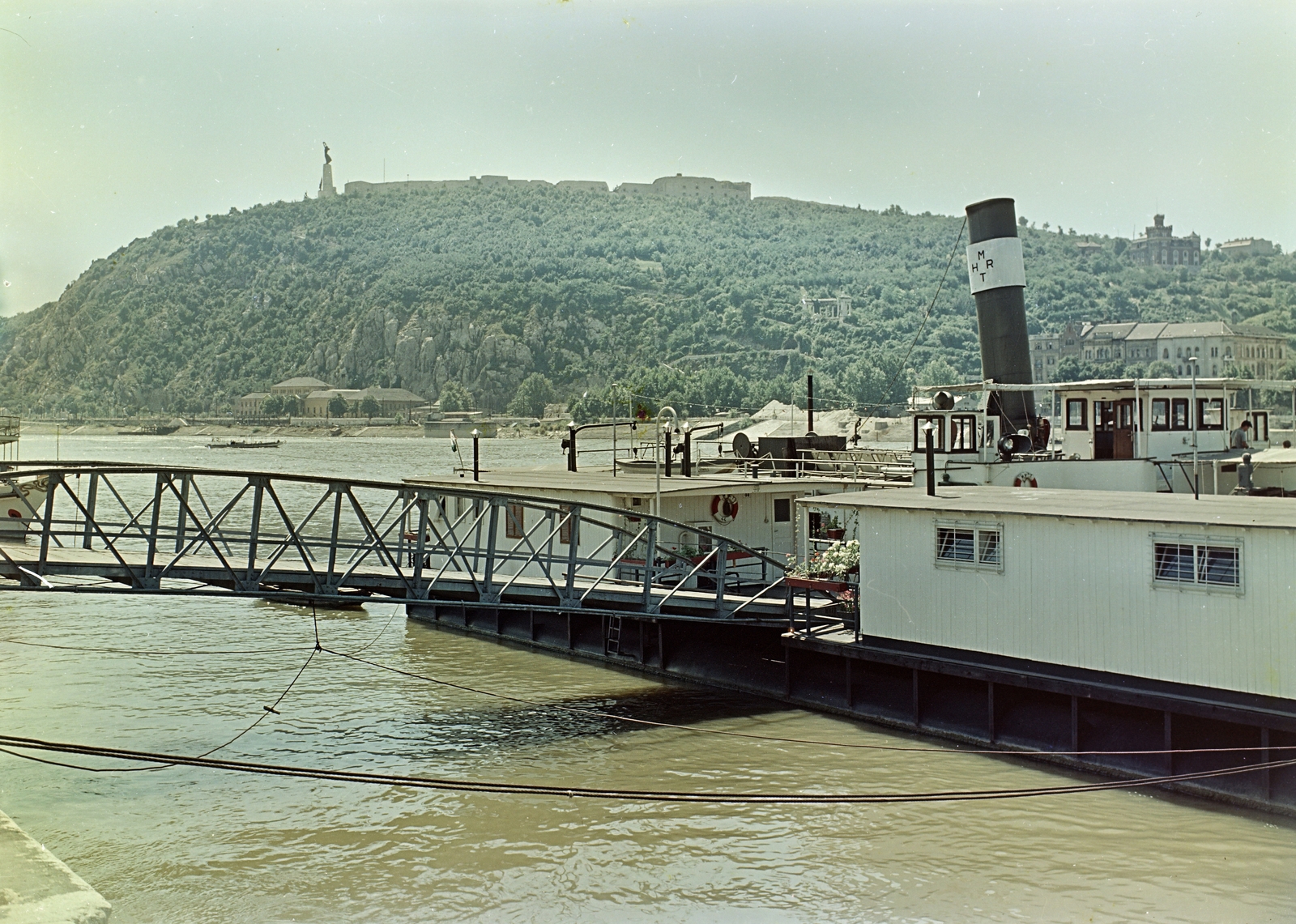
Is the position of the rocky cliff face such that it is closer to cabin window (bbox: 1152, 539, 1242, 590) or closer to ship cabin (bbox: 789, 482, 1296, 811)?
ship cabin (bbox: 789, 482, 1296, 811)

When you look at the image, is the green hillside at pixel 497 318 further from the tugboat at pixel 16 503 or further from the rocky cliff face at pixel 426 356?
the tugboat at pixel 16 503

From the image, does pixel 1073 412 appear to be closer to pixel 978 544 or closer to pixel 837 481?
pixel 837 481

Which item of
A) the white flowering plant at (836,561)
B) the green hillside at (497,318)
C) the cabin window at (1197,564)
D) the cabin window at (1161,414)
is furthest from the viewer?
the green hillside at (497,318)

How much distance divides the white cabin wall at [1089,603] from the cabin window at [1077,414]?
10.6m

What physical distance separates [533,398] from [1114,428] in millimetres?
125226

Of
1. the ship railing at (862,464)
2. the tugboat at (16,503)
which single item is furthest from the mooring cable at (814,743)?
the ship railing at (862,464)

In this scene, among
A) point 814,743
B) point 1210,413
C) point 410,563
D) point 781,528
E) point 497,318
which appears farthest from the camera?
point 497,318

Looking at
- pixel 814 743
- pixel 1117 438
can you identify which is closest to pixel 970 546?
pixel 814 743

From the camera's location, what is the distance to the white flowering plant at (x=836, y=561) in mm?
18797

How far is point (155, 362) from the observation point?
150 m

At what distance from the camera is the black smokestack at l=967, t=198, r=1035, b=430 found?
94.6ft

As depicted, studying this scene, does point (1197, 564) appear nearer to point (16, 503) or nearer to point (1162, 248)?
point (16, 503)

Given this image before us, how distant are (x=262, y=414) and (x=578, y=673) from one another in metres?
139

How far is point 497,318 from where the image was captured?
166 metres
